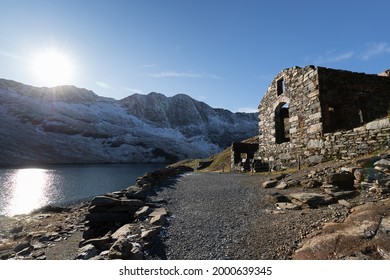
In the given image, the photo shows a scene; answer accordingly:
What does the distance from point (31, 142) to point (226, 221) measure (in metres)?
171

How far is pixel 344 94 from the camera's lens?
15523 mm

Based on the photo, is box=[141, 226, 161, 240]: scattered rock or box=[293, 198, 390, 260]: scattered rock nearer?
box=[293, 198, 390, 260]: scattered rock

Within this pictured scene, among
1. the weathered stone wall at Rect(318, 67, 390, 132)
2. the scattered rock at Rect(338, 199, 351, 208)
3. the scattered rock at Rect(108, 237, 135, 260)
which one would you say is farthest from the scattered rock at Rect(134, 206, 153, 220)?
the weathered stone wall at Rect(318, 67, 390, 132)

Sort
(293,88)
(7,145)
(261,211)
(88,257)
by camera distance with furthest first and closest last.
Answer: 1. (7,145)
2. (293,88)
3. (261,211)
4. (88,257)

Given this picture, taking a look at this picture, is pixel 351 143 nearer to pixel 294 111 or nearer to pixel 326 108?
pixel 326 108

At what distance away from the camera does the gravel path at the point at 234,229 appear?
5.80 metres

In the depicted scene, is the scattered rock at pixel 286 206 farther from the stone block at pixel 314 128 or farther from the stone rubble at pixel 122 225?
the stone block at pixel 314 128

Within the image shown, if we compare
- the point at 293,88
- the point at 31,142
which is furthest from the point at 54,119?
the point at 293,88

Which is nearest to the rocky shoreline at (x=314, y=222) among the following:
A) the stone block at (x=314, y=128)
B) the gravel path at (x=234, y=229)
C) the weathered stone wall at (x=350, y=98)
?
the gravel path at (x=234, y=229)

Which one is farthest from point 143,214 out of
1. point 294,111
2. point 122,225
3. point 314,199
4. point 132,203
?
point 294,111

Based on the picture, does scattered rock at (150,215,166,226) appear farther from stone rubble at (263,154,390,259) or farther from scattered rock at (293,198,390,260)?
scattered rock at (293,198,390,260)

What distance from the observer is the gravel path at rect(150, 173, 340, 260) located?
5.80m

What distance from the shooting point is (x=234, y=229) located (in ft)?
23.3
